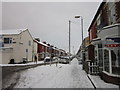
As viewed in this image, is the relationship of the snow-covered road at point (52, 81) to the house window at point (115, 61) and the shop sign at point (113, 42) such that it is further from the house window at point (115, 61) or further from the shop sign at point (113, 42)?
the shop sign at point (113, 42)

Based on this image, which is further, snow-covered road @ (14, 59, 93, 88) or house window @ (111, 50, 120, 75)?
snow-covered road @ (14, 59, 93, 88)

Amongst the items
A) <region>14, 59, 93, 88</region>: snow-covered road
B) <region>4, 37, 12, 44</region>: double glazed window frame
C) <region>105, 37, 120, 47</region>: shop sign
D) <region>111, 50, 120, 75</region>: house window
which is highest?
<region>4, 37, 12, 44</region>: double glazed window frame

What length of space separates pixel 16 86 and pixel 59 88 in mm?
3367

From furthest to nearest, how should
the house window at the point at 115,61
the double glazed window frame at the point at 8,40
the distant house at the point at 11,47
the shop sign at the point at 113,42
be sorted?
the double glazed window frame at the point at 8,40 < the distant house at the point at 11,47 < the house window at the point at 115,61 < the shop sign at the point at 113,42

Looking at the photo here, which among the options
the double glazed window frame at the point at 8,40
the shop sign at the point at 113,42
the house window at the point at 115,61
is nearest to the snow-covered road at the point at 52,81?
the house window at the point at 115,61

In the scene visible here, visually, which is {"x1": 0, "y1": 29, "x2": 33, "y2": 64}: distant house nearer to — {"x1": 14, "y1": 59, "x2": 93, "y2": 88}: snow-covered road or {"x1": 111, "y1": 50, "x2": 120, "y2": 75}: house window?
{"x1": 14, "y1": 59, "x2": 93, "y2": 88}: snow-covered road

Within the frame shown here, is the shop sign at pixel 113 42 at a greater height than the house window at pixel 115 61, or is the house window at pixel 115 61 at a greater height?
the shop sign at pixel 113 42

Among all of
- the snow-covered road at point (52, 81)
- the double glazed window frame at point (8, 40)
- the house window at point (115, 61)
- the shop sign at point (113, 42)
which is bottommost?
the snow-covered road at point (52, 81)

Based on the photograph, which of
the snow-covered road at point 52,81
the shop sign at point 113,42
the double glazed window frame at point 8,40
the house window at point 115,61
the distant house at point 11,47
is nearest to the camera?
the shop sign at point 113,42

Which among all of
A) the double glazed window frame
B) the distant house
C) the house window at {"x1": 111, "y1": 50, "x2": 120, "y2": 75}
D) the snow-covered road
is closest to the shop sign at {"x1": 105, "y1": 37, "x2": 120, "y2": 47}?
the house window at {"x1": 111, "y1": 50, "x2": 120, "y2": 75}

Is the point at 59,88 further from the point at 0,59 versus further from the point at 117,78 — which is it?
the point at 0,59

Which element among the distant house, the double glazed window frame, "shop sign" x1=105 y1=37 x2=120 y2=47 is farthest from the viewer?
the double glazed window frame

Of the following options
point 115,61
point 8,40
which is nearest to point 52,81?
point 115,61

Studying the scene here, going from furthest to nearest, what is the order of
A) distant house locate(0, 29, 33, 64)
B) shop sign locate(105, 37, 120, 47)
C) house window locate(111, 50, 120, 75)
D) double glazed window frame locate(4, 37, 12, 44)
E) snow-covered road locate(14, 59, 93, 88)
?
double glazed window frame locate(4, 37, 12, 44) → distant house locate(0, 29, 33, 64) → snow-covered road locate(14, 59, 93, 88) → house window locate(111, 50, 120, 75) → shop sign locate(105, 37, 120, 47)
